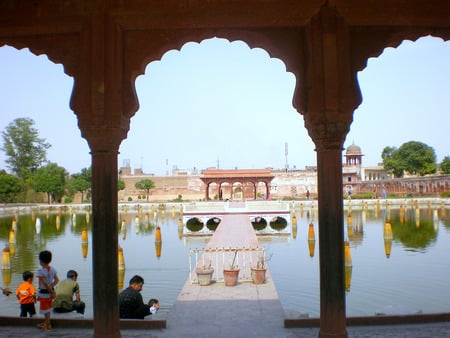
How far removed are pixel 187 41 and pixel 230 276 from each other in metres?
5.00

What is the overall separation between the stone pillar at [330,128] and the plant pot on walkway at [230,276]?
425 cm

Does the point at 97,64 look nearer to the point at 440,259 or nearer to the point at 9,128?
the point at 440,259

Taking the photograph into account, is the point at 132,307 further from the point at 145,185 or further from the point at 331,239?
the point at 145,185

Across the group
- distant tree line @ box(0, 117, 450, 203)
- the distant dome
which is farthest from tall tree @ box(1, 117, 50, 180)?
the distant dome

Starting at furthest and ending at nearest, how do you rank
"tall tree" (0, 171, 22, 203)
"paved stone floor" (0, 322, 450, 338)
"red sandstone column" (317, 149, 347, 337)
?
1. "tall tree" (0, 171, 22, 203)
2. "paved stone floor" (0, 322, 450, 338)
3. "red sandstone column" (317, 149, 347, 337)

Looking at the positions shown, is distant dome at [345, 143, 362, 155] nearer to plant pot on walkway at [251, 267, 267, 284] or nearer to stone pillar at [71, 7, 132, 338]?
plant pot on walkway at [251, 267, 267, 284]

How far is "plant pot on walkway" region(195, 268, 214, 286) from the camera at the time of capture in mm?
8805

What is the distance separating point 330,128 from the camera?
4512mm

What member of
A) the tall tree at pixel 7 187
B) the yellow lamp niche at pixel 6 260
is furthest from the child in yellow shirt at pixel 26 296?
the tall tree at pixel 7 187

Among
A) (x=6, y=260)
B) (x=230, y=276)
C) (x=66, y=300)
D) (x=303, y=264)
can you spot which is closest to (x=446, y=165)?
(x=303, y=264)

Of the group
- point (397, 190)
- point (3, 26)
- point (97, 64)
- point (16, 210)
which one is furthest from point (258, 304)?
point (397, 190)

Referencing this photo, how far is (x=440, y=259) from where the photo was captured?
49.1 ft

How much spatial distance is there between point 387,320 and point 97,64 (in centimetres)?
402

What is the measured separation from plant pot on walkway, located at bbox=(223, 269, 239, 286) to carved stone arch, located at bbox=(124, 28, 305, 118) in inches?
183
